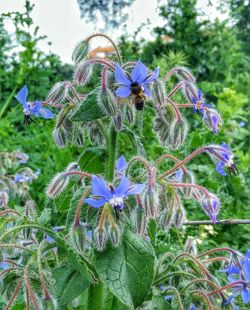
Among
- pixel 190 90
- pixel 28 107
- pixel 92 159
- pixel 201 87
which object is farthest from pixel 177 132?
pixel 201 87

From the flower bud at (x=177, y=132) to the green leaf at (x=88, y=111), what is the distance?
0.50 feet

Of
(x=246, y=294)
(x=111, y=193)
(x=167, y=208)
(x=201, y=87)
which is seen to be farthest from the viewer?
(x=201, y=87)

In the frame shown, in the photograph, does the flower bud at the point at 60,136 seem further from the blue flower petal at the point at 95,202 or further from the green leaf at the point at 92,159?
the blue flower petal at the point at 95,202

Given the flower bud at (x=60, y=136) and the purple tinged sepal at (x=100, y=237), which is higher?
the flower bud at (x=60, y=136)

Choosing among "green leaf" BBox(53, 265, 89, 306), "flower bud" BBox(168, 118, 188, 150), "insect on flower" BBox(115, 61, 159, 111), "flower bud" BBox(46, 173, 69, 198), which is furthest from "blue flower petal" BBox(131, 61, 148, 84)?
"green leaf" BBox(53, 265, 89, 306)

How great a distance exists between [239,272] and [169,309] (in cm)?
19

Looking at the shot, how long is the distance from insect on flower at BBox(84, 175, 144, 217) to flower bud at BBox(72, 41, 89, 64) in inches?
10.8

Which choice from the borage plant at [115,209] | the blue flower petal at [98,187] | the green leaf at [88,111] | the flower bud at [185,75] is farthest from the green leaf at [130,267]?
the flower bud at [185,75]

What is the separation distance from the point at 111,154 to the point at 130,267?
0.23m

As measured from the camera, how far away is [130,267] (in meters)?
1.12

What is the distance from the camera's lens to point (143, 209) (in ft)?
3.59

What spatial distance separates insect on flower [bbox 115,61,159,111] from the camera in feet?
3.57

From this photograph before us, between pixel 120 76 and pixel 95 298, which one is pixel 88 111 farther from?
pixel 95 298

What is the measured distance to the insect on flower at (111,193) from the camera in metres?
1.07
